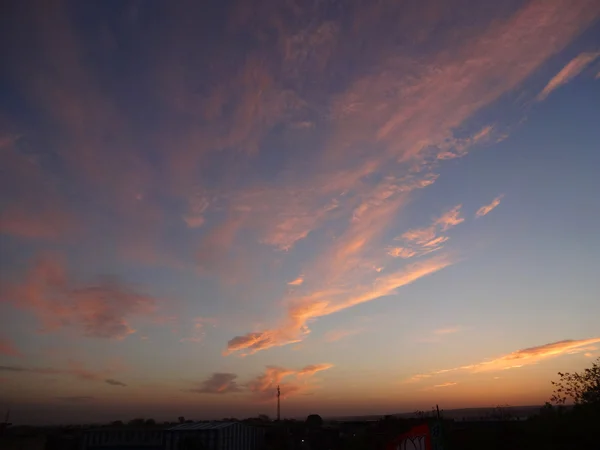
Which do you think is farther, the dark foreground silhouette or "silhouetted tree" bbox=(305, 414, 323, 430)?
"silhouetted tree" bbox=(305, 414, 323, 430)

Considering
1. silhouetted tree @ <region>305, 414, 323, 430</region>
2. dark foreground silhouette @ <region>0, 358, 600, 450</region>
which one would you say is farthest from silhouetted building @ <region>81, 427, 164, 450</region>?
silhouetted tree @ <region>305, 414, 323, 430</region>

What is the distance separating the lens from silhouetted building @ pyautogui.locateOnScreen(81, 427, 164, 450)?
3756 centimetres

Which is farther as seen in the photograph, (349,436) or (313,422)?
(313,422)

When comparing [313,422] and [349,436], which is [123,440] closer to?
[349,436]

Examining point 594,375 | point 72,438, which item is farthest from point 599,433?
point 72,438

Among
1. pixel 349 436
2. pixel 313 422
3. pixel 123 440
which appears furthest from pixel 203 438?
pixel 313 422

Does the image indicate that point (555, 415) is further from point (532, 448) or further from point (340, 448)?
point (340, 448)

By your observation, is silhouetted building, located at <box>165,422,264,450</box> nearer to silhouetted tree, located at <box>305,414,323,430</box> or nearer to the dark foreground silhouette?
the dark foreground silhouette

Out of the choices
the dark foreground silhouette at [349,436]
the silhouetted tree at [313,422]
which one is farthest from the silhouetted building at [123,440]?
the silhouetted tree at [313,422]

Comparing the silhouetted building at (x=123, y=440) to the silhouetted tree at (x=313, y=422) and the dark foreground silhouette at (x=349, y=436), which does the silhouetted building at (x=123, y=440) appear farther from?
the silhouetted tree at (x=313, y=422)

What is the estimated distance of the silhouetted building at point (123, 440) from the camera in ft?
123

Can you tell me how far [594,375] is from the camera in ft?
137

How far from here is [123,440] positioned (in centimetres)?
3772

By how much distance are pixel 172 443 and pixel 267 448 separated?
1981 cm
